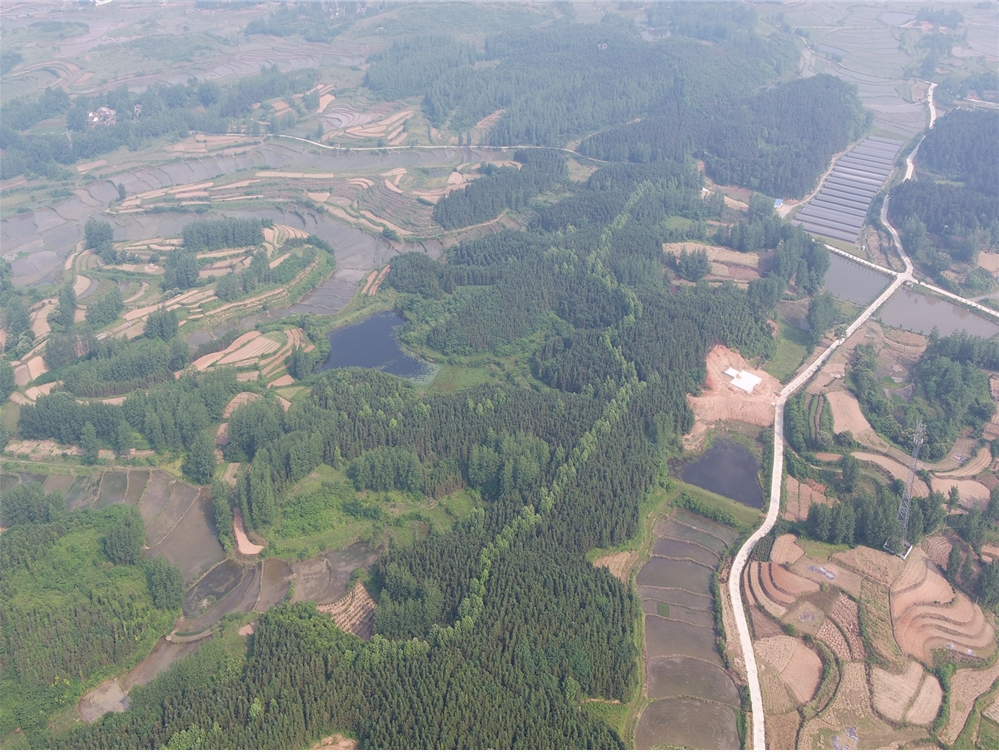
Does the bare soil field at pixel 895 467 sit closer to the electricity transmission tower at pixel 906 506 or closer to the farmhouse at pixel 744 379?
the electricity transmission tower at pixel 906 506

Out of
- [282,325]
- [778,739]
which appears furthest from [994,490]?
[282,325]

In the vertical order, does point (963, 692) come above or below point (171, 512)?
below

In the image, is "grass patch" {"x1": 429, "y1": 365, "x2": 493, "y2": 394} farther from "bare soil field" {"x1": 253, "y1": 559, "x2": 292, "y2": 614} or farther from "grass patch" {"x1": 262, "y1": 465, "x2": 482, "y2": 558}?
"bare soil field" {"x1": 253, "y1": 559, "x2": 292, "y2": 614}

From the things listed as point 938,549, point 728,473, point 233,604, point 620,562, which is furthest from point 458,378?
point 938,549

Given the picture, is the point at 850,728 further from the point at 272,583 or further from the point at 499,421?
the point at 272,583

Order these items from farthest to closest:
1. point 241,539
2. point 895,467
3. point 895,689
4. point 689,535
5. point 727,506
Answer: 1. point 895,467
2. point 727,506
3. point 689,535
4. point 241,539
5. point 895,689

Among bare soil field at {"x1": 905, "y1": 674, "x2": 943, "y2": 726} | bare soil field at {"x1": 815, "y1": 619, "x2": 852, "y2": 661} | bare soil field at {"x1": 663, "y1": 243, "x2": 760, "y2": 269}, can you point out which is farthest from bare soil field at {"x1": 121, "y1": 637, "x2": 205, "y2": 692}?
bare soil field at {"x1": 663, "y1": 243, "x2": 760, "y2": 269}

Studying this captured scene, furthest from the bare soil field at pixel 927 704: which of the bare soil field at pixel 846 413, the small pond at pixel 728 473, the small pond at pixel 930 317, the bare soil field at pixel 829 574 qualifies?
the small pond at pixel 930 317
